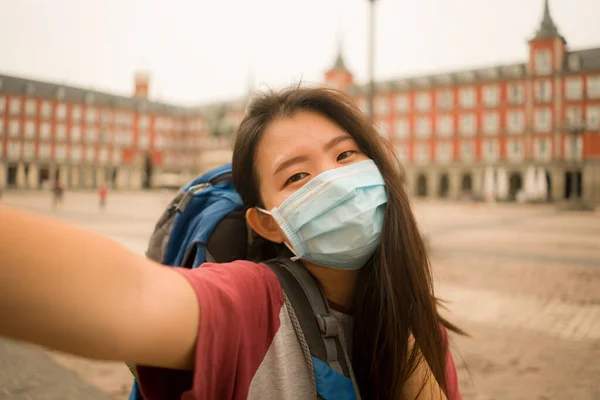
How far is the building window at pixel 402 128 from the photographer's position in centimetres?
5366

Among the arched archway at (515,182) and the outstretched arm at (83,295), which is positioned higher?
the arched archway at (515,182)

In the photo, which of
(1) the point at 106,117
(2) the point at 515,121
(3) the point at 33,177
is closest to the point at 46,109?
(3) the point at 33,177

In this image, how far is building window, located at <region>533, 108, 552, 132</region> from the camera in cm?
4405

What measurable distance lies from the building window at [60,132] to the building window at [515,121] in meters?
45.4

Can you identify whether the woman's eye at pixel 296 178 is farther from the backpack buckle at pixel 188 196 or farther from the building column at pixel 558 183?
the building column at pixel 558 183

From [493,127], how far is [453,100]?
5632mm

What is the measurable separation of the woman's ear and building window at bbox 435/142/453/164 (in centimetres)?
5268

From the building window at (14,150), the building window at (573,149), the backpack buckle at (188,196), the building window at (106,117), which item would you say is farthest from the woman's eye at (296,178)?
the building window at (106,117)

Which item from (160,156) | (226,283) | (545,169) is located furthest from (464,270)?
(160,156)

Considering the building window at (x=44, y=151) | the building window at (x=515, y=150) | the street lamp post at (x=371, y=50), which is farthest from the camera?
the building window at (x=515, y=150)

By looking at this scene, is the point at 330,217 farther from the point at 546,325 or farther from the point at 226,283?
the point at 546,325

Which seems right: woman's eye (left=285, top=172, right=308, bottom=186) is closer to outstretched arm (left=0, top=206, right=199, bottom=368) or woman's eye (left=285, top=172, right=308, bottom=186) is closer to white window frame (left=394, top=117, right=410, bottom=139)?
outstretched arm (left=0, top=206, right=199, bottom=368)

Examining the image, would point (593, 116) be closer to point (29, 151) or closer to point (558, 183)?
point (558, 183)

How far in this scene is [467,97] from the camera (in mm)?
49812
